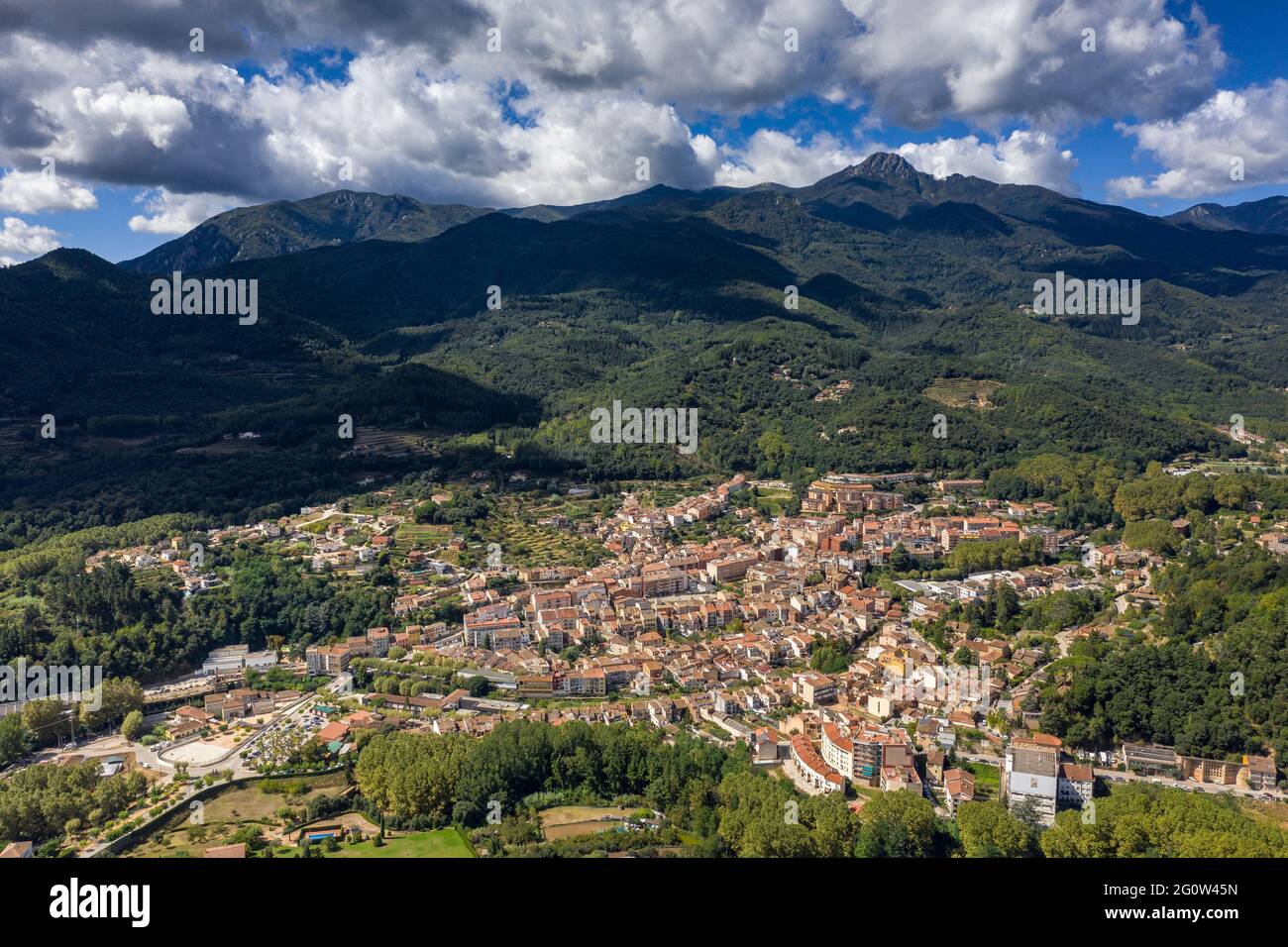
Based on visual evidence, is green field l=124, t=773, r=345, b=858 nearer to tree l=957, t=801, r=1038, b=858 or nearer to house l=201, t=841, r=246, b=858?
house l=201, t=841, r=246, b=858

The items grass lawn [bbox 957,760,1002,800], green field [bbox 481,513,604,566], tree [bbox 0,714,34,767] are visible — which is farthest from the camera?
green field [bbox 481,513,604,566]

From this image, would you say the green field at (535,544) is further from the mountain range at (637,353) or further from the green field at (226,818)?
the green field at (226,818)

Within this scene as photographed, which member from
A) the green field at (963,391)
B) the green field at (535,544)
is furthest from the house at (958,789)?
the green field at (963,391)

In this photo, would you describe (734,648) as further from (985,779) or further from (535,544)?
(535,544)

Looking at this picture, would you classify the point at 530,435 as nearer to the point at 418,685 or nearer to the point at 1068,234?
the point at 418,685

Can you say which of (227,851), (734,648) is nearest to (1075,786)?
(734,648)

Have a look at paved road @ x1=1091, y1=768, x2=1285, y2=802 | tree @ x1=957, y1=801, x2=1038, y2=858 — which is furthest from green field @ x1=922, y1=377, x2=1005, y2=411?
tree @ x1=957, y1=801, x2=1038, y2=858

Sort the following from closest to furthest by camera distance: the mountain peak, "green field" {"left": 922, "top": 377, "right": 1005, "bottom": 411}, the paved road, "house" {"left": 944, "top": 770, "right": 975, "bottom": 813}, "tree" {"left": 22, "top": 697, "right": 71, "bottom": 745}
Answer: "house" {"left": 944, "top": 770, "right": 975, "bottom": 813} < the paved road < "tree" {"left": 22, "top": 697, "right": 71, "bottom": 745} < "green field" {"left": 922, "top": 377, "right": 1005, "bottom": 411} < the mountain peak
